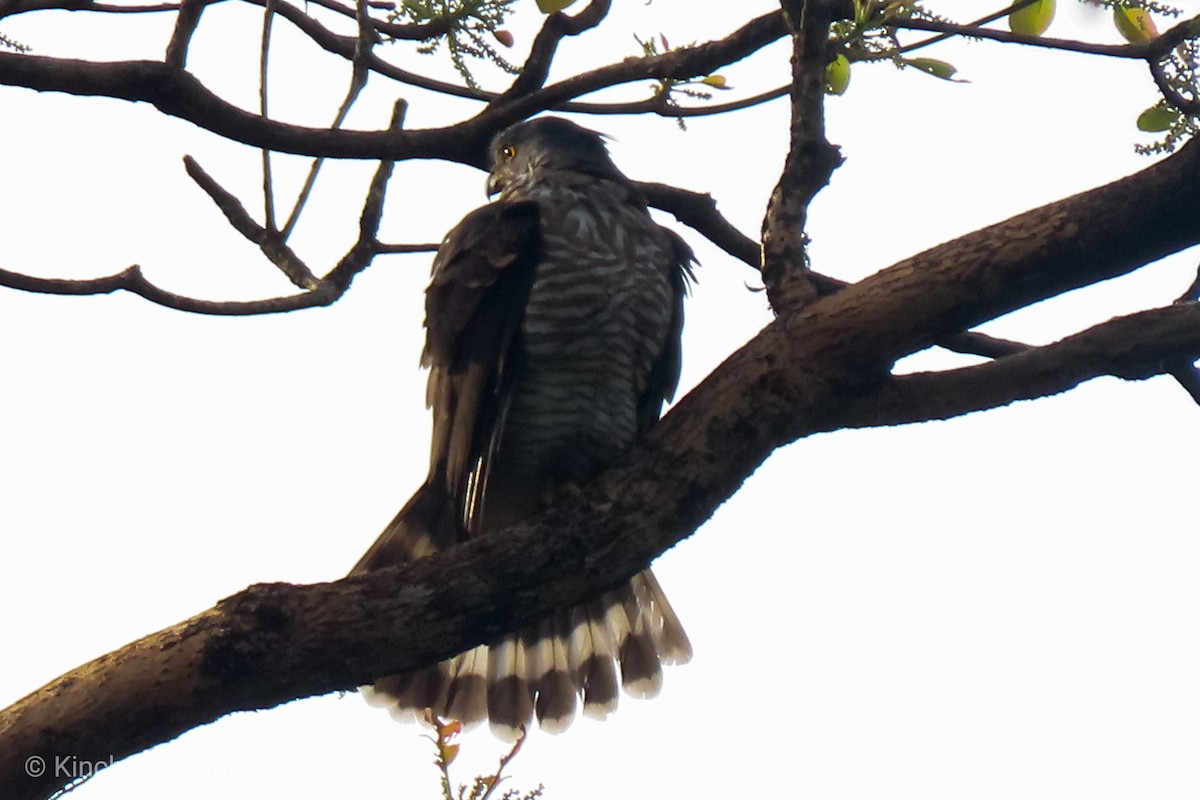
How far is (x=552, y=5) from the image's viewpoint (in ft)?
11.4

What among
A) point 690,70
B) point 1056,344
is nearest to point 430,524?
point 690,70

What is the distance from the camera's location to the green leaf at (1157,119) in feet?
10.5

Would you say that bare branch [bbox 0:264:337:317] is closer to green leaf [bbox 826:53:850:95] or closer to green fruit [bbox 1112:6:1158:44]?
green leaf [bbox 826:53:850:95]

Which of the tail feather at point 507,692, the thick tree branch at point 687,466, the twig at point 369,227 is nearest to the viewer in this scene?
the thick tree branch at point 687,466

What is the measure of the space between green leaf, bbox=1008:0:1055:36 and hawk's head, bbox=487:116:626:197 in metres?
1.51

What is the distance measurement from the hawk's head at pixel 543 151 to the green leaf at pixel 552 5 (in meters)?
1.10

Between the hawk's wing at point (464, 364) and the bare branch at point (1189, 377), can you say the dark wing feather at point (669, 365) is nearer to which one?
the hawk's wing at point (464, 364)

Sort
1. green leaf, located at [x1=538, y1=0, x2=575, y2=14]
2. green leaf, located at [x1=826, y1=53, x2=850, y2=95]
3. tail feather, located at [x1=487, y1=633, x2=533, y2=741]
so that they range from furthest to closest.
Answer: tail feather, located at [x1=487, y1=633, x2=533, y2=741]
green leaf, located at [x1=826, y1=53, x2=850, y2=95]
green leaf, located at [x1=538, y1=0, x2=575, y2=14]

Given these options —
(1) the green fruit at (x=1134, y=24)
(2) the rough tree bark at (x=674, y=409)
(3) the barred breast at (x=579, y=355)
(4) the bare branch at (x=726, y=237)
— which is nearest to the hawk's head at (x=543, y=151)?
(4) the bare branch at (x=726, y=237)

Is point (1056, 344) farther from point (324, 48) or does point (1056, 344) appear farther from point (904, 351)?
point (324, 48)

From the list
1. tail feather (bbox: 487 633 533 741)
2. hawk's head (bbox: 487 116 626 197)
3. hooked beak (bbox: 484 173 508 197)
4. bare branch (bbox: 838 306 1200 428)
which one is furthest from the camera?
hooked beak (bbox: 484 173 508 197)

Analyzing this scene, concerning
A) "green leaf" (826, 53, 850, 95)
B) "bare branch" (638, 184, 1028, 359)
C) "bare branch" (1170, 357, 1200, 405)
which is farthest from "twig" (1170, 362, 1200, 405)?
"green leaf" (826, 53, 850, 95)

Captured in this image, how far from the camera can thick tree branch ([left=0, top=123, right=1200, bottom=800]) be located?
2.53 m

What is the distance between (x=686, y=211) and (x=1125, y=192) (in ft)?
5.03
